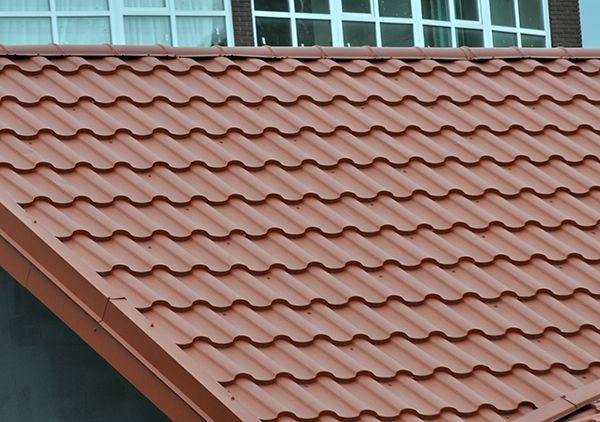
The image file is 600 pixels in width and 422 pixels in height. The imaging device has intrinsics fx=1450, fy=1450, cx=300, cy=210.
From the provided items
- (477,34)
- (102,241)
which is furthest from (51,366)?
(477,34)

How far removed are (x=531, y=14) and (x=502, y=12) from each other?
26.1 inches

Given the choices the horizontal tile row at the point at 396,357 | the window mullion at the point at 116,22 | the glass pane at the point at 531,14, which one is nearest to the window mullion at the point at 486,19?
the glass pane at the point at 531,14

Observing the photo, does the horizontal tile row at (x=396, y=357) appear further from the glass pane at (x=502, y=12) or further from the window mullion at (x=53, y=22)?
the glass pane at (x=502, y=12)

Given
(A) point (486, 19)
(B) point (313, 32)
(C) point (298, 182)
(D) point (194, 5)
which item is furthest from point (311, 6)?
(C) point (298, 182)

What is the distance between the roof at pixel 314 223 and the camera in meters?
7.24

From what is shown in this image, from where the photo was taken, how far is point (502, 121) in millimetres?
9648

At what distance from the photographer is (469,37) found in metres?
20.3

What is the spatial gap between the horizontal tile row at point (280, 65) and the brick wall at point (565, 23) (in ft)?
35.1


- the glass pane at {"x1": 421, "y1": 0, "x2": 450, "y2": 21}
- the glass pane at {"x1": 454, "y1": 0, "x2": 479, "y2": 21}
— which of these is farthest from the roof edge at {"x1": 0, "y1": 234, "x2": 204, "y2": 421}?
the glass pane at {"x1": 454, "y1": 0, "x2": 479, "y2": 21}

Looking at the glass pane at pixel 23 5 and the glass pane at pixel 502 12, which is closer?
the glass pane at pixel 23 5

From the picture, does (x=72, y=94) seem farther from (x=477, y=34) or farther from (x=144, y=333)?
(x=477, y=34)

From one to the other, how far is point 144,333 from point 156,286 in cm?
56

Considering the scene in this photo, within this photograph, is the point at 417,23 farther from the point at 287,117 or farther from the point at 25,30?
the point at 287,117

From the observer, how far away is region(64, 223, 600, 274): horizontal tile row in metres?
7.61
